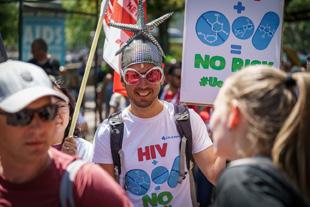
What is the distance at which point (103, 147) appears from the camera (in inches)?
128

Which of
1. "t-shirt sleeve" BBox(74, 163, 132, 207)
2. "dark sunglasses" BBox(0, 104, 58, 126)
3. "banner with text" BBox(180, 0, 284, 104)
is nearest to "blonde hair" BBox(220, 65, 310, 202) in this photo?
"t-shirt sleeve" BBox(74, 163, 132, 207)

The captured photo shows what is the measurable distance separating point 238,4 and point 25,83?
2342mm

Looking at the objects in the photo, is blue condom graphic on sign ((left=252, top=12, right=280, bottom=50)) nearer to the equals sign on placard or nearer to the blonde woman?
the equals sign on placard

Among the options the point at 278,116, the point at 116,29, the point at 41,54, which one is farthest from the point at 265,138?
the point at 41,54

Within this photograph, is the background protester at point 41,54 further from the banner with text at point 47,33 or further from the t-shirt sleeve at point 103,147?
the t-shirt sleeve at point 103,147

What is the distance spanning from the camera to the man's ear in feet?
6.49

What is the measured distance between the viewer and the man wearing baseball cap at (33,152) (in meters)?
1.99

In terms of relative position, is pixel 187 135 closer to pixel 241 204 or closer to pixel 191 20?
pixel 191 20

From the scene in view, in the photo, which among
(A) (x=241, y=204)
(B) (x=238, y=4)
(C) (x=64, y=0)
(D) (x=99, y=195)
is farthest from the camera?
(C) (x=64, y=0)

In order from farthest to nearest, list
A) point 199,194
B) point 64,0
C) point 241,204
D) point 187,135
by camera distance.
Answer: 1. point 64,0
2. point 199,194
3. point 187,135
4. point 241,204

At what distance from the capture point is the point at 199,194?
6.11 meters

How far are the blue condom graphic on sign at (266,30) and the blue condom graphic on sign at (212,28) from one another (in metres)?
0.22

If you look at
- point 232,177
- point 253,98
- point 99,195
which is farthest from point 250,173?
point 99,195

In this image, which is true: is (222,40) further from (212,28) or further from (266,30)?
(266,30)
